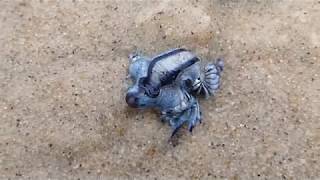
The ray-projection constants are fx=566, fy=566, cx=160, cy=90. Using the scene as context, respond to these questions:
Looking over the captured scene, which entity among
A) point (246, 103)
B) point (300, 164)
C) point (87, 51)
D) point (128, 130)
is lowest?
point (300, 164)

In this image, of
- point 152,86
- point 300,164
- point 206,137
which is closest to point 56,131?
point 152,86

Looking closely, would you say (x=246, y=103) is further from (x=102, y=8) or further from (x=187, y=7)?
Result: (x=102, y=8)

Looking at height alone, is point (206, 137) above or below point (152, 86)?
below

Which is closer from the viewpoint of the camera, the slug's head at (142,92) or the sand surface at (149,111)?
the sand surface at (149,111)

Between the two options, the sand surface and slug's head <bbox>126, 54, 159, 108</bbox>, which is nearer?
the sand surface
